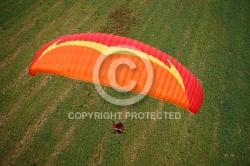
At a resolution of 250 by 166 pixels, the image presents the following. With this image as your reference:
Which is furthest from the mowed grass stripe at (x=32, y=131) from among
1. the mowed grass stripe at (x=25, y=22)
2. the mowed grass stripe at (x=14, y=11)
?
the mowed grass stripe at (x=14, y=11)

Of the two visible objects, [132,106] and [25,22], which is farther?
[25,22]

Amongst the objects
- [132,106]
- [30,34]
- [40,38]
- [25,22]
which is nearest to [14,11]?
[25,22]

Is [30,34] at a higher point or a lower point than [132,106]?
higher

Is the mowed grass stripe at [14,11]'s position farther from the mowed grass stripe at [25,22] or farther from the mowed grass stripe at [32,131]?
the mowed grass stripe at [32,131]

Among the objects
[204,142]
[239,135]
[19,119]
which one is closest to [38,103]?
[19,119]

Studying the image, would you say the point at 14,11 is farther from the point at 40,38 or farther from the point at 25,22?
the point at 40,38

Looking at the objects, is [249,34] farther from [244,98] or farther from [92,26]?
[92,26]
